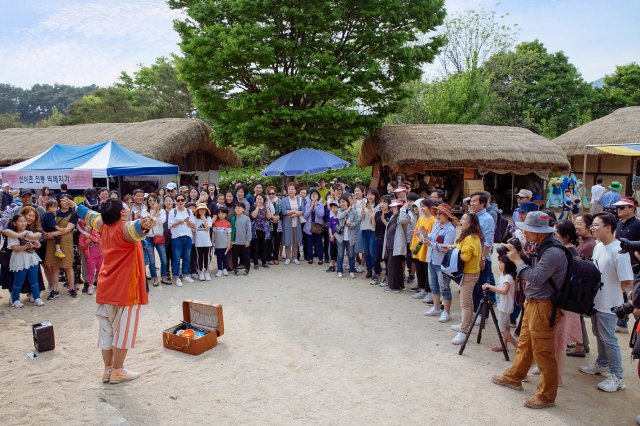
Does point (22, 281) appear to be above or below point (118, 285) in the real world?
below

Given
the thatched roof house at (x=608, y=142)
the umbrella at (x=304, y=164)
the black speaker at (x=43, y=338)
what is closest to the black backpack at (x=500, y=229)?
the umbrella at (x=304, y=164)

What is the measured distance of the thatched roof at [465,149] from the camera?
1414 cm

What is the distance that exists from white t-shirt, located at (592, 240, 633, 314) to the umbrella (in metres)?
7.14

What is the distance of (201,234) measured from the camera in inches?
306

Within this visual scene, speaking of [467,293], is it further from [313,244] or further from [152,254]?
[152,254]

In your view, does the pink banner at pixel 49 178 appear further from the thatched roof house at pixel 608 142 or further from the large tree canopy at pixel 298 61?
the thatched roof house at pixel 608 142

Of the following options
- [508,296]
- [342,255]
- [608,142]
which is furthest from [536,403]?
[608,142]

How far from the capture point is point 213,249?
8195mm

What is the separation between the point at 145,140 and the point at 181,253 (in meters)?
8.57

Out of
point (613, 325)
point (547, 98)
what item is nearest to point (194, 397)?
point (613, 325)

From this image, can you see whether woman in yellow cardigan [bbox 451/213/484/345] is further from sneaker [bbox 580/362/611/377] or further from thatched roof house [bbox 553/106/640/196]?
thatched roof house [bbox 553/106/640/196]

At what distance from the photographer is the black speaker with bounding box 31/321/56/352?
4.58 meters

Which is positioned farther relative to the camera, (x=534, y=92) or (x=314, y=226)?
(x=534, y=92)

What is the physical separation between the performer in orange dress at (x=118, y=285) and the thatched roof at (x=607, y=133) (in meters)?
19.3
